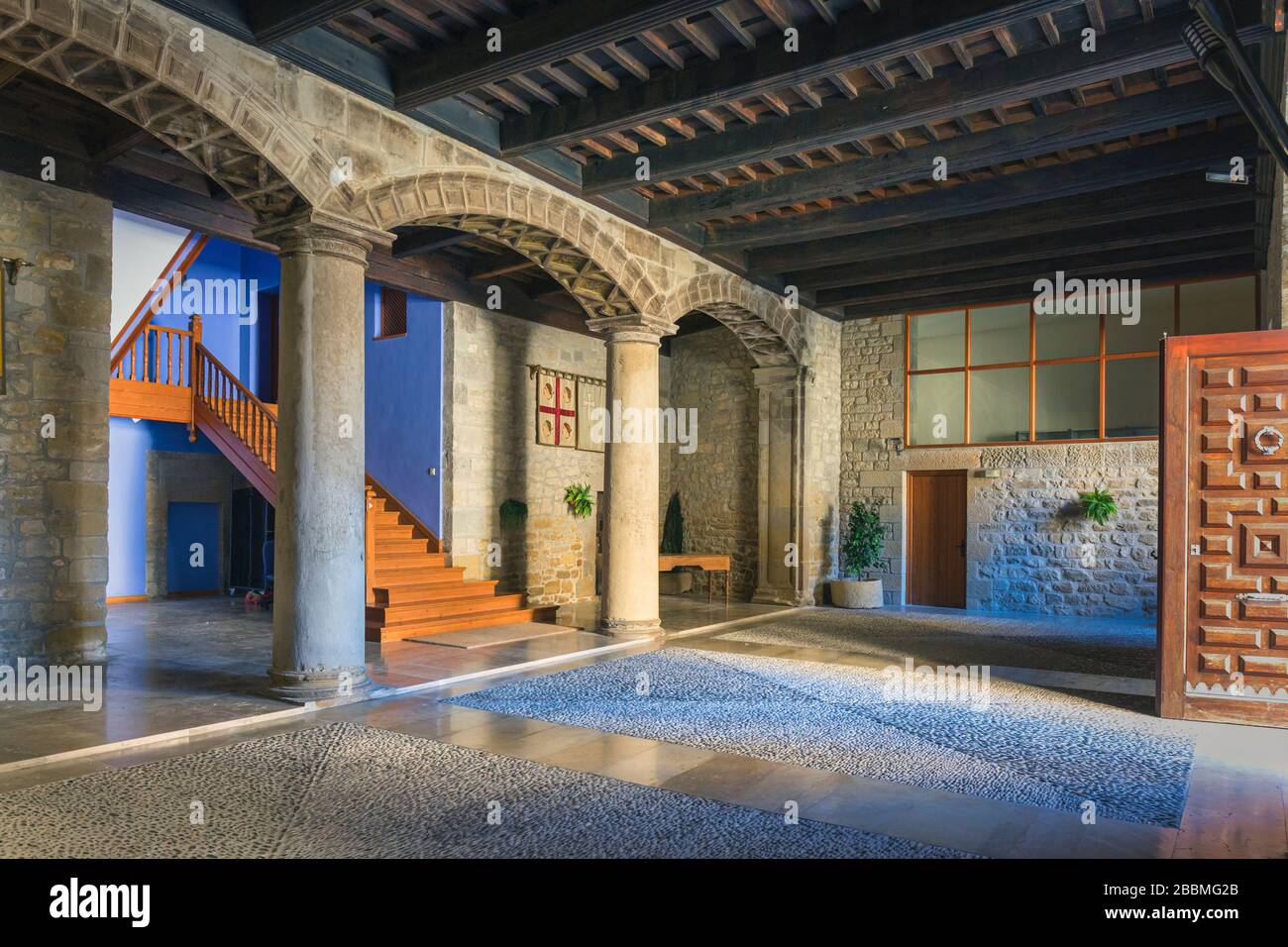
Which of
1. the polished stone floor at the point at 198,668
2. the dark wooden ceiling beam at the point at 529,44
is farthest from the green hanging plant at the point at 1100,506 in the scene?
the dark wooden ceiling beam at the point at 529,44

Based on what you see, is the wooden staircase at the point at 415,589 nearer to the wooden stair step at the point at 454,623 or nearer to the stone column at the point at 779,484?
the wooden stair step at the point at 454,623

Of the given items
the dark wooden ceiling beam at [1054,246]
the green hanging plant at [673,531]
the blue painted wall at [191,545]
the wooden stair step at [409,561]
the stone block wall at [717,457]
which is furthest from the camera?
the green hanging plant at [673,531]

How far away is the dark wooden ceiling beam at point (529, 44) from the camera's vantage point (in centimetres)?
474

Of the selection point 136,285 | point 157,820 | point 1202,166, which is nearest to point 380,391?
point 136,285

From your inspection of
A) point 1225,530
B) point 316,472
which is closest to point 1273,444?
point 1225,530

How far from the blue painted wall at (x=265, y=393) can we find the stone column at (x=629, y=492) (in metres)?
2.36

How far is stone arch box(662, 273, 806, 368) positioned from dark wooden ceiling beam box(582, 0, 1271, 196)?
6.31ft

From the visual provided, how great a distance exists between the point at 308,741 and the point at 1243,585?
5372 mm

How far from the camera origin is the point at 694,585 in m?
12.8

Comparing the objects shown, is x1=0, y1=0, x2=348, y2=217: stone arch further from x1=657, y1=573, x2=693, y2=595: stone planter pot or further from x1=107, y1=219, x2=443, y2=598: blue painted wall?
x1=657, y1=573, x2=693, y2=595: stone planter pot

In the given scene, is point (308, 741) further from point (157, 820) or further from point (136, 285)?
point (136, 285)
